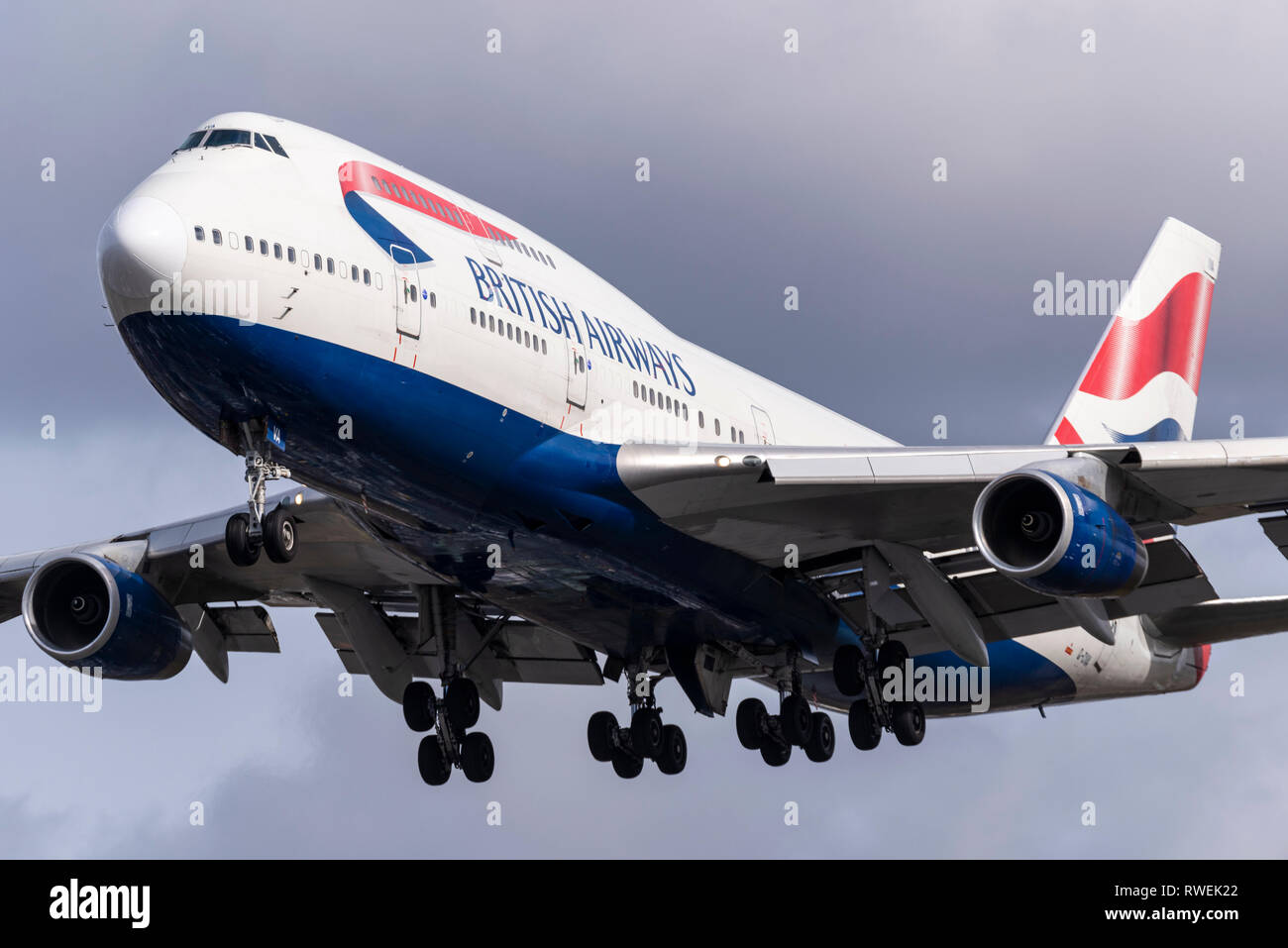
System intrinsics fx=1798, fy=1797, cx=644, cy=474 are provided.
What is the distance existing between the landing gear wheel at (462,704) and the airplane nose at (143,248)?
40.0 feet

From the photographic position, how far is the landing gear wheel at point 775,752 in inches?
1289

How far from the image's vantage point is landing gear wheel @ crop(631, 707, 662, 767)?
32312 mm

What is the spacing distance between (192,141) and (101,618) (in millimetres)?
11011

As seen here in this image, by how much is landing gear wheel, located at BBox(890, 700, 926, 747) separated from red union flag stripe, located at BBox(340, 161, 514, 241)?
10372 millimetres

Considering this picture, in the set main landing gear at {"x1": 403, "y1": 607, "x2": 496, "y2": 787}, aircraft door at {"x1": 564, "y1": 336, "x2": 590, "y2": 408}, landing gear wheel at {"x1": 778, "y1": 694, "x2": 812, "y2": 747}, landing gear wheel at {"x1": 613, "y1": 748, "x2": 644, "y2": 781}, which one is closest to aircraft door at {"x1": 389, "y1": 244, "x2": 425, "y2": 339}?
aircraft door at {"x1": 564, "y1": 336, "x2": 590, "y2": 408}

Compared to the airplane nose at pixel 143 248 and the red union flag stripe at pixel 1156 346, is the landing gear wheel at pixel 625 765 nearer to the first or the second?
the red union flag stripe at pixel 1156 346

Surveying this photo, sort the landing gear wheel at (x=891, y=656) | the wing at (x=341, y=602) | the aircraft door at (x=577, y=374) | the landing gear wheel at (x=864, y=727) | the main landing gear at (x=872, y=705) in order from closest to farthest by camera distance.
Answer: the aircraft door at (x=577, y=374) → the landing gear wheel at (x=891, y=656) → the main landing gear at (x=872, y=705) → the landing gear wheel at (x=864, y=727) → the wing at (x=341, y=602)

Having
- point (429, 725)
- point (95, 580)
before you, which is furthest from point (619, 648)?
point (95, 580)

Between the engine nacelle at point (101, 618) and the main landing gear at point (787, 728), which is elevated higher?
the engine nacelle at point (101, 618)

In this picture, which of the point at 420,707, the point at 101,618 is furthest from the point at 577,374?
the point at 101,618

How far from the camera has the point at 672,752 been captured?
32.6 meters

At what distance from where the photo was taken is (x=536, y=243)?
2669 centimetres

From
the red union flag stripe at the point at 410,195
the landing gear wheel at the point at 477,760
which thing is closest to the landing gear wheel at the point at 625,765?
the landing gear wheel at the point at 477,760

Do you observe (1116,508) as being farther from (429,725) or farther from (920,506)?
(429,725)
